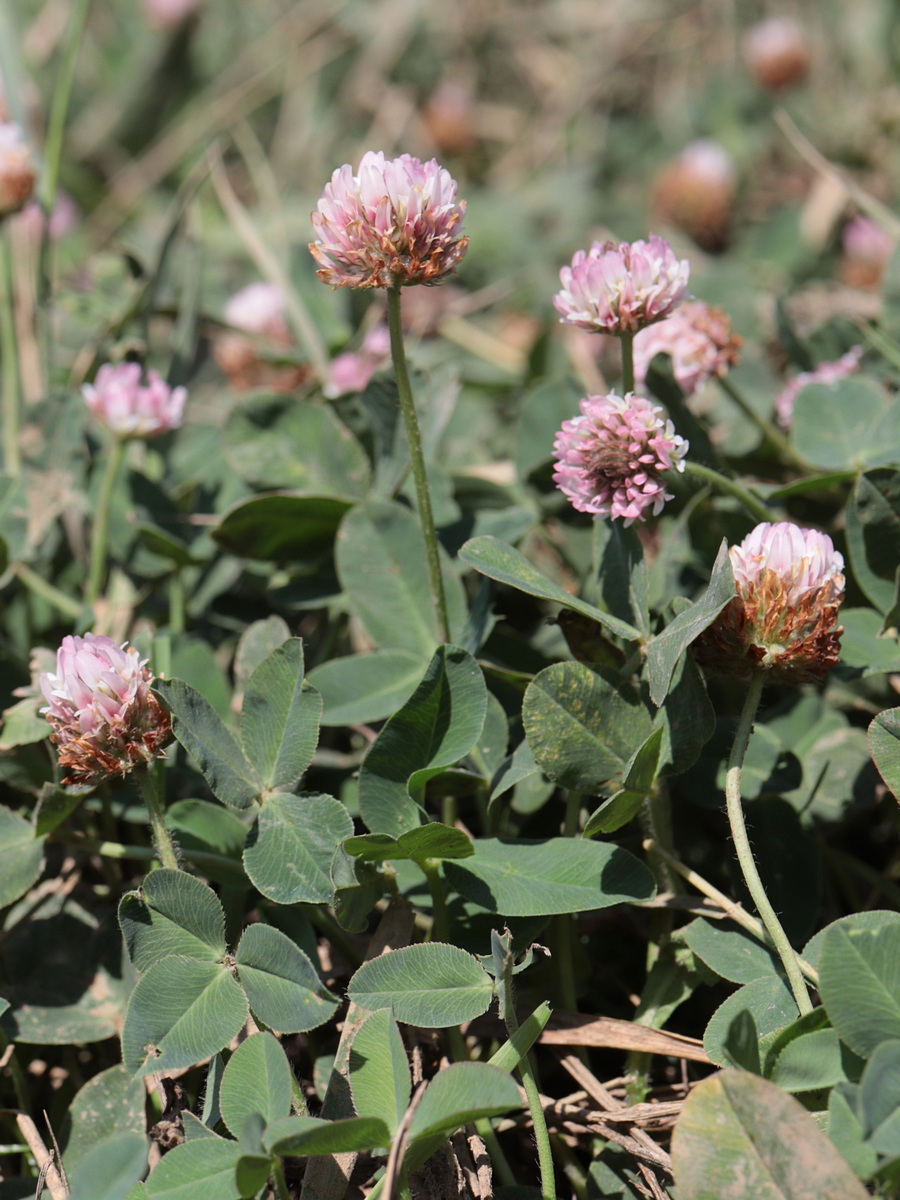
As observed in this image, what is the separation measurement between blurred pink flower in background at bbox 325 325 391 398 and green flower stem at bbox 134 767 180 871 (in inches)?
34.5

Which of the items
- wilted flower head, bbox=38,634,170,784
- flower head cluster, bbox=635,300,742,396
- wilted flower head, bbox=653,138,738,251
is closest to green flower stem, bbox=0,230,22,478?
wilted flower head, bbox=38,634,170,784

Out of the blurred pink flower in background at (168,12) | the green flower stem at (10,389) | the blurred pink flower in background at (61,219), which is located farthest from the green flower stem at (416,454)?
the blurred pink flower in background at (168,12)

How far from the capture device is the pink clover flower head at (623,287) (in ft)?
3.93

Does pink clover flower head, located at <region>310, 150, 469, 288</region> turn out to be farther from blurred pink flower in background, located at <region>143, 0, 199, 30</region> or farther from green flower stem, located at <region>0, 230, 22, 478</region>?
blurred pink flower in background, located at <region>143, 0, 199, 30</region>

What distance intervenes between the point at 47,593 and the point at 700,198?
2.05 metres

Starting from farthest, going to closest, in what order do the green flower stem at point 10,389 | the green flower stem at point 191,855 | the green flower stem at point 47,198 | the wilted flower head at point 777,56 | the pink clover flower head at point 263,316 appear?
the wilted flower head at point 777,56 → the pink clover flower head at point 263,316 → the green flower stem at point 47,198 → the green flower stem at point 10,389 → the green flower stem at point 191,855

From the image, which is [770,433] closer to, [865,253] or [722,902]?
[722,902]

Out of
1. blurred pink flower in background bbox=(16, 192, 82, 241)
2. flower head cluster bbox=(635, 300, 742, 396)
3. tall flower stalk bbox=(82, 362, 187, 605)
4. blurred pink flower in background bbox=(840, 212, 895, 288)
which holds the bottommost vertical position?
tall flower stalk bbox=(82, 362, 187, 605)

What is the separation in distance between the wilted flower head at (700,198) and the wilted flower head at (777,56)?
1.67ft

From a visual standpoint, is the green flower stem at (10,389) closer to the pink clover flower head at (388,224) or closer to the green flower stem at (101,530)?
the green flower stem at (101,530)

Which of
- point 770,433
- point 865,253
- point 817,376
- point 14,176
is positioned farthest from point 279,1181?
point 865,253

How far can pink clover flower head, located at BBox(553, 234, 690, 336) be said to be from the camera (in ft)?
3.93

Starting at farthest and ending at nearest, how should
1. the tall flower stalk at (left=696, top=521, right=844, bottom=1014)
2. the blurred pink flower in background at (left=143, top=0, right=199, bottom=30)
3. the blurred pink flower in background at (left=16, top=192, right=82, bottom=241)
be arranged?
the blurred pink flower in background at (left=143, top=0, right=199, bottom=30)
the blurred pink flower in background at (left=16, top=192, right=82, bottom=241)
the tall flower stalk at (left=696, top=521, right=844, bottom=1014)

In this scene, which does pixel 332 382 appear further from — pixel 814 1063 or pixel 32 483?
pixel 814 1063
